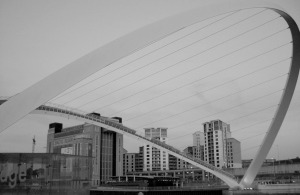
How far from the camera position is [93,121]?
107 feet

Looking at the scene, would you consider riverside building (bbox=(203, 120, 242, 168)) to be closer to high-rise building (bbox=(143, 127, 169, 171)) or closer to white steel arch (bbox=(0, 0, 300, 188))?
high-rise building (bbox=(143, 127, 169, 171))

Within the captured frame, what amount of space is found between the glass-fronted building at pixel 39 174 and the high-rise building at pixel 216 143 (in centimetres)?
11430

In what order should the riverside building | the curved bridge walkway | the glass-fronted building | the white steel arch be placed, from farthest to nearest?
the riverside building → the curved bridge walkway → the glass-fronted building → the white steel arch

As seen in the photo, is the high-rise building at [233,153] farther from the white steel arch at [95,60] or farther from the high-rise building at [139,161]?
the white steel arch at [95,60]

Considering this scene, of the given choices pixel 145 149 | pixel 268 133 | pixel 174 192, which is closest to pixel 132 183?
pixel 174 192

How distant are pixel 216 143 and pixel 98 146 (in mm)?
60739

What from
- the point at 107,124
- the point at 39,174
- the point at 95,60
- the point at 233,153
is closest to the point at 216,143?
the point at 233,153

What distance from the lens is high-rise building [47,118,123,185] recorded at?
8069 centimetres

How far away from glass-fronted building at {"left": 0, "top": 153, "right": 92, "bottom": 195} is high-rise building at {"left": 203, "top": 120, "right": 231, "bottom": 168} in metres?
114

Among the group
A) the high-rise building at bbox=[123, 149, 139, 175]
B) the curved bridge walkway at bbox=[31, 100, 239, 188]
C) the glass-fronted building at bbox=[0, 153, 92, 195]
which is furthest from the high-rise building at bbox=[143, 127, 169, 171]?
the glass-fronted building at bbox=[0, 153, 92, 195]

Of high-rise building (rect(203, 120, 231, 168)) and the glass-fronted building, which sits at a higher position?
high-rise building (rect(203, 120, 231, 168))

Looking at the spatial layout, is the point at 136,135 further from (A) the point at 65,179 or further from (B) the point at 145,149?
(B) the point at 145,149

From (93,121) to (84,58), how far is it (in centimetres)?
2261

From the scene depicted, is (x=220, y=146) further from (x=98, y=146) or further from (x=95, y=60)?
A: (x=95, y=60)
